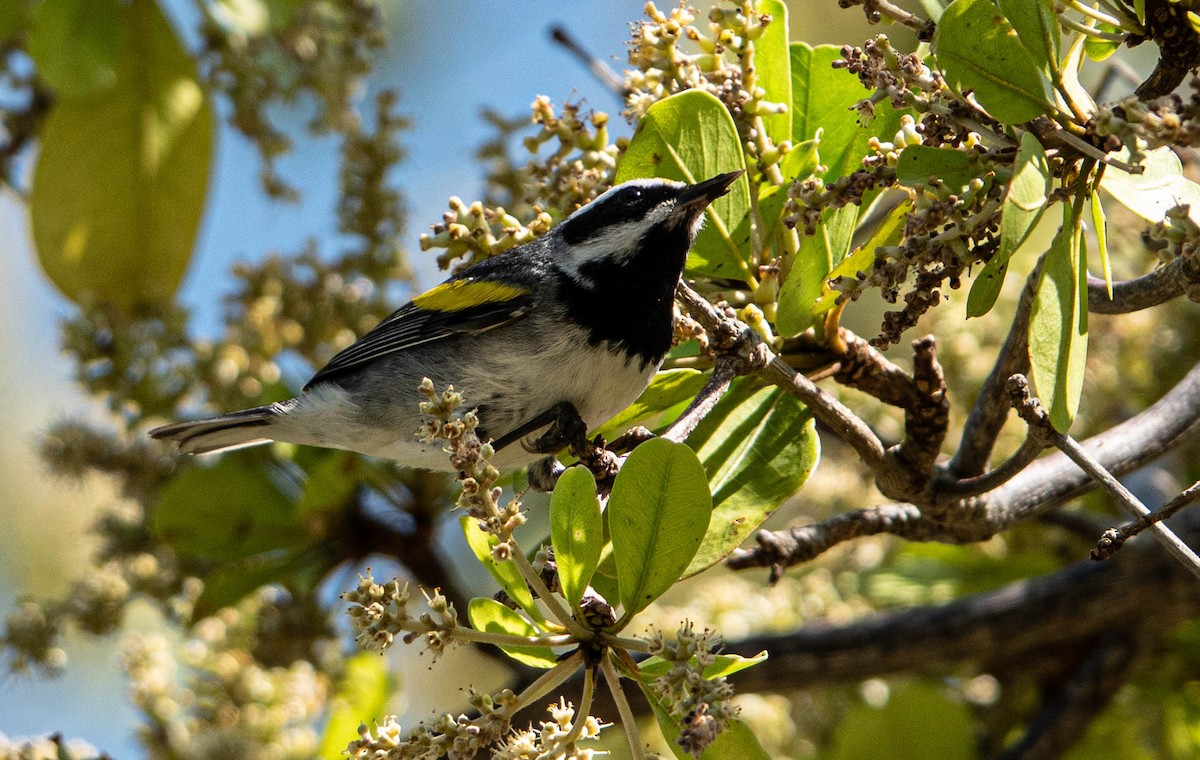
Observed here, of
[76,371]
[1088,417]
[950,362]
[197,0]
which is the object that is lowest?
[1088,417]

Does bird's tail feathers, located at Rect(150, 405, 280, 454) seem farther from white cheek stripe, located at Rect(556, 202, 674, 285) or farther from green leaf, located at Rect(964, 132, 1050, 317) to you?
green leaf, located at Rect(964, 132, 1050, 317)

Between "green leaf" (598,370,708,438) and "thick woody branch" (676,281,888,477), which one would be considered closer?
"thick woody branch" (676,281,888,477)

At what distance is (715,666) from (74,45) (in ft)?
9.85

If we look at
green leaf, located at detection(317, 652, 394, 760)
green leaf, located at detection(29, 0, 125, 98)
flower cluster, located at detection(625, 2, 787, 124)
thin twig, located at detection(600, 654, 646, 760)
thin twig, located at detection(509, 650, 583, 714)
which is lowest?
green leaf, located at detection(317, 652, 394, 760)

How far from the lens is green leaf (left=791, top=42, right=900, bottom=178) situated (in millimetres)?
2244

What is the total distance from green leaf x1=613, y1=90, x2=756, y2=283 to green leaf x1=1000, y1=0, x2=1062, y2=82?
565mm

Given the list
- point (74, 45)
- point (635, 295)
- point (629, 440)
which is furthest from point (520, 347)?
point (74, 45)

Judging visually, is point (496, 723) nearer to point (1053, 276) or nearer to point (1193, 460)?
point (1053, 276)

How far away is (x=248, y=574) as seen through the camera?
3.50 m

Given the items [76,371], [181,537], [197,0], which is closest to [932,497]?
[181,537]

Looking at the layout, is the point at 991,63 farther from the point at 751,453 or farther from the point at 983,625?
the point at 983,625

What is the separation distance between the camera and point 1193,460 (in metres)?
3.97

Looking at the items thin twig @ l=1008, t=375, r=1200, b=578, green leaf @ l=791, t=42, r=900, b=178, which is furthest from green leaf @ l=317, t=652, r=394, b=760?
thin twig @ l=1008, t=375, r=1200, b=578

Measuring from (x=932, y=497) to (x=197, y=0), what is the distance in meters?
2.98
